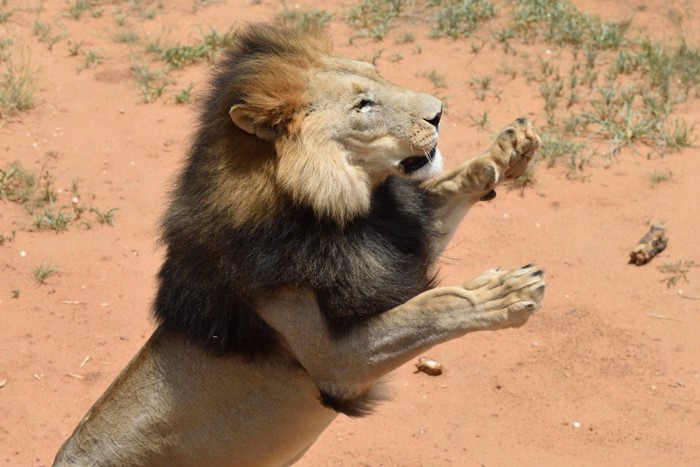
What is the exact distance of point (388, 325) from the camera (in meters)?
4.24

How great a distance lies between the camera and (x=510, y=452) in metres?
6.18

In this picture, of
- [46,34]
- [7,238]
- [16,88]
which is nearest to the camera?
[7,238]

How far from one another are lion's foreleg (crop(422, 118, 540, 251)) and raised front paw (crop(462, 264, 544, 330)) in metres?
0.81

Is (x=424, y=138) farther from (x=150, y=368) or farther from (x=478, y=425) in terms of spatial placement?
(x=478, y=425)

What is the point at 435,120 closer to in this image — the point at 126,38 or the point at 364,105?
the point at 364,105

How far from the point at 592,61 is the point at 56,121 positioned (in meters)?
4.57

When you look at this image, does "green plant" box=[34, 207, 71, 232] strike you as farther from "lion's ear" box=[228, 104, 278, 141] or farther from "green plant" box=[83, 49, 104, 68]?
"lion's ear" box=[228, 104, 278, 141]

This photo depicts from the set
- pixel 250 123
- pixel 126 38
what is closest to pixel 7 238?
pixel 126 38

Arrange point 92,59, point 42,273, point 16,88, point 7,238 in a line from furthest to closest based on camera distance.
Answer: point 92,59 → point 16,88 → point 7,238 → point 42,273

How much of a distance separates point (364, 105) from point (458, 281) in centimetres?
331

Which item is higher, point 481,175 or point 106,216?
point 481,175

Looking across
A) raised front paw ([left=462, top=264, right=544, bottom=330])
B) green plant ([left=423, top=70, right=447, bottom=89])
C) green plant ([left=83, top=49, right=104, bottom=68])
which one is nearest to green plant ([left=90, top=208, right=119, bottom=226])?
green plant ([left=83, top=49, right=104, bottom=68])

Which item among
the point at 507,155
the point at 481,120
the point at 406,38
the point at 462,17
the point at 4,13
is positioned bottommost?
the point at 4,13

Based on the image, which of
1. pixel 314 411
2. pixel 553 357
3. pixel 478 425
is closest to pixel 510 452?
pixel 478 425
